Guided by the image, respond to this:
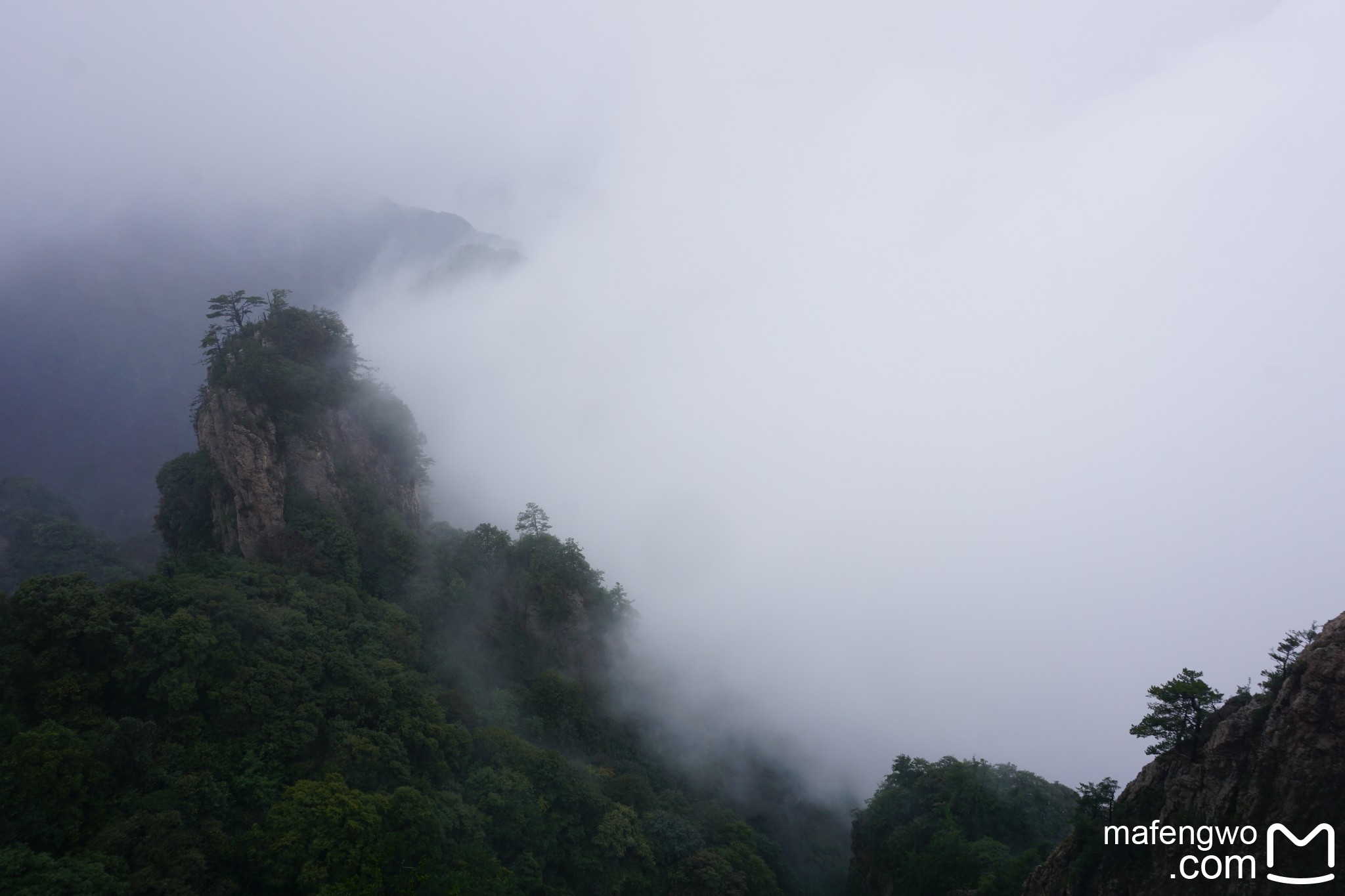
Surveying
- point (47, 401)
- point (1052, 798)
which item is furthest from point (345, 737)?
point (47, 401)

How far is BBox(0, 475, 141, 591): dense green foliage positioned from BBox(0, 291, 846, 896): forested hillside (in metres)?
1.36

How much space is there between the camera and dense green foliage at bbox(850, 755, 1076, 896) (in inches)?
1752

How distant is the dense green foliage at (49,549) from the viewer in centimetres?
7656

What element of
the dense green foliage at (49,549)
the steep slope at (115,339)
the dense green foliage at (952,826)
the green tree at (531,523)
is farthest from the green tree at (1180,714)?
the steep slope at (115,339)

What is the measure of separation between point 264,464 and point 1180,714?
221 ft

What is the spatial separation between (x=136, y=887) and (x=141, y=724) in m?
9.52

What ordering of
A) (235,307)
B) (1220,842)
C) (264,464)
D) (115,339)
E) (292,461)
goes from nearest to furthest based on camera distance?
(1220,842) → (264,464) → (292,461) → (235,307) → (115,339)

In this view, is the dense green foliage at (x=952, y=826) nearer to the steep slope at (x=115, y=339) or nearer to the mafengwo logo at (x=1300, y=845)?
the mafengwo logo at (x=1300, y=845)

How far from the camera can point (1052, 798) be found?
181 feet

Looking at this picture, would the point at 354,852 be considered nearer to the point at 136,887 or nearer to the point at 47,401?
the point at 136,887

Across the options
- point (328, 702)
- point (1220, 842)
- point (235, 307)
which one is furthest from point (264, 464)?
point (1220, 842)

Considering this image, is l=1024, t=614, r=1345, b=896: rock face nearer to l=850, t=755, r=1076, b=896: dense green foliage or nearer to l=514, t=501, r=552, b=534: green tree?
l=850, t=755, r=1076, b=896: dense green foliage

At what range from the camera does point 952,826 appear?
4928cm

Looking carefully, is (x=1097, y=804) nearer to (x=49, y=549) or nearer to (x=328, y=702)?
(x=328, y=702)
